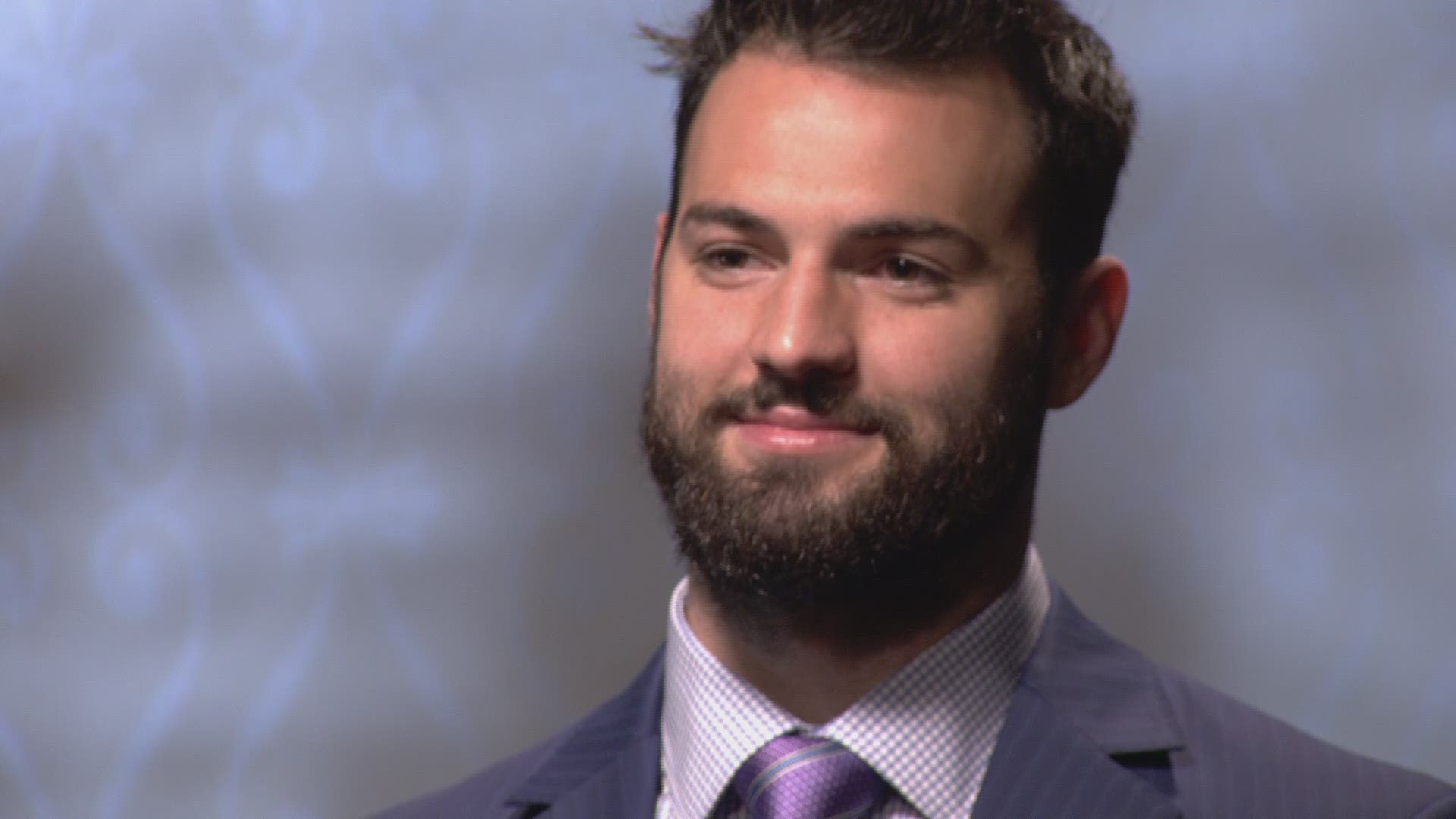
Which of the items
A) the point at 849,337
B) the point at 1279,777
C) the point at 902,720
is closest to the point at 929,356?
the point at 849,337

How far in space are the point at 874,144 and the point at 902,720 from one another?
21.6 inches

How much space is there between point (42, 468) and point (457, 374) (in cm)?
59

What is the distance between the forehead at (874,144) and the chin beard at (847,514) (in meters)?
0.18

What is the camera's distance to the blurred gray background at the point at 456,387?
2865 millimetres

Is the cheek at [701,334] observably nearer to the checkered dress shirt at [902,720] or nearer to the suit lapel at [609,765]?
the checkered dress shirt at [902,720]

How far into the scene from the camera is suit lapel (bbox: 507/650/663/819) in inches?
83.9

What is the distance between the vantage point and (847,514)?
1959 mm

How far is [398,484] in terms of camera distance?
2947 mm

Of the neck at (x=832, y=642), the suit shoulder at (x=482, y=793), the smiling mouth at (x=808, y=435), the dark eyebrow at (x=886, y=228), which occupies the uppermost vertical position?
the dark eyebrow at (x=886, y=228)

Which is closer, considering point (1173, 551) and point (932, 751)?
point (932, 751)

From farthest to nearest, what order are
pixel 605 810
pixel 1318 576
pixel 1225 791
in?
pixel 1318 576 < pixel 605 810 < pixel 1225 791

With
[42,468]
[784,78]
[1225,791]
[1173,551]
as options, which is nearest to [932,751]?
[1225,791]

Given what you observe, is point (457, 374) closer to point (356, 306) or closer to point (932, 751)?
point (356, 306)

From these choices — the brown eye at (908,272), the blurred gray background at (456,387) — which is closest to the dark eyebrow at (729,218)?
the brown eye at (908,272)
